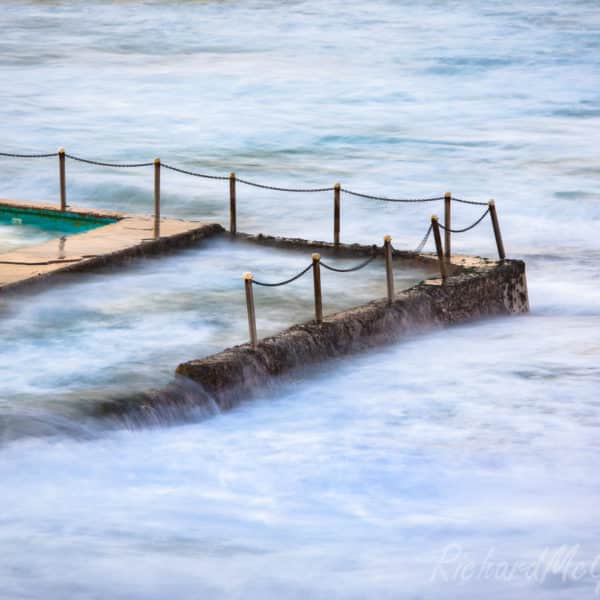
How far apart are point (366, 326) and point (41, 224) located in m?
5.54

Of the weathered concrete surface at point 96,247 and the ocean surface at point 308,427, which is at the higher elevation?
the weathered concrete surface at point 96,247

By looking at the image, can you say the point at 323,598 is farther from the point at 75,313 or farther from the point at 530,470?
the point at 75,313

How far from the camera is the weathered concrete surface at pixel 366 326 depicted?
10.3 m

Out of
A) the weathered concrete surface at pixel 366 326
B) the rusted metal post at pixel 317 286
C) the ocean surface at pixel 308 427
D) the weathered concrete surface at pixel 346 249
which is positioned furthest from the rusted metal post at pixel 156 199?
the rusted metal post at pixel 317 286

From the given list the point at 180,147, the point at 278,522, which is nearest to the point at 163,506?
the point at 278,522

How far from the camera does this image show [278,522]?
8.41m

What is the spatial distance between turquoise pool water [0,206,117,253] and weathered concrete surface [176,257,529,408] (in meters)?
4.37

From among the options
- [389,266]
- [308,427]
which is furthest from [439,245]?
[308,427]

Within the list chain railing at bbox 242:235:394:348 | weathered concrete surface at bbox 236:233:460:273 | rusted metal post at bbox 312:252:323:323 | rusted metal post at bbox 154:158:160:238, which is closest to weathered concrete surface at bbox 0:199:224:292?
rusted metal post at bbox 154:158:160:238

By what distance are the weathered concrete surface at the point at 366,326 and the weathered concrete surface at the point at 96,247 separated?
289 cm

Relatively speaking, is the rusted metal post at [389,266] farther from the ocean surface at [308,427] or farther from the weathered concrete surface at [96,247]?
the weathered concrete surface at [96,247]

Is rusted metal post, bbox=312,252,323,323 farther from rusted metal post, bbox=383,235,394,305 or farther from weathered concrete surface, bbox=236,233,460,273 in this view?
weathered concrete surface, bbox=236,233,460,273

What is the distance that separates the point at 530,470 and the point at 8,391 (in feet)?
12.0

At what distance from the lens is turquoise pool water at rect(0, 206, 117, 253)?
15.5 meters
